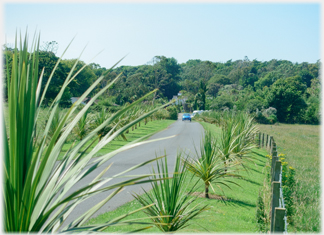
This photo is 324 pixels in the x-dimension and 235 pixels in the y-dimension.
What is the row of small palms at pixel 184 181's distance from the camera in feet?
13.5

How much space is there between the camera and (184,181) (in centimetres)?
Answer: 457

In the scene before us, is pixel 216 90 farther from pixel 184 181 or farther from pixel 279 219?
pixel 279 219

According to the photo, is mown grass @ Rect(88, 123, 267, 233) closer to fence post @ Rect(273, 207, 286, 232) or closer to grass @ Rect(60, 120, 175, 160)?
fence post @ Rect(273, 207, 286, 232)

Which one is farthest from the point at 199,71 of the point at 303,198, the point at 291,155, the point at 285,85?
the point at 303,198

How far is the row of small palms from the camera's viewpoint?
412 centimetres

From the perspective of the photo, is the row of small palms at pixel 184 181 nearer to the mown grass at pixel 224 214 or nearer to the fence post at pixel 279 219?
the mown grass at pixel 224 214

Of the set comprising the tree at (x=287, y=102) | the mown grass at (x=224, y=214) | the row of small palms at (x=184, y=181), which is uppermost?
the tree at (x=287, y=102)

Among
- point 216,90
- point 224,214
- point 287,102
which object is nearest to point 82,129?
point 224,214

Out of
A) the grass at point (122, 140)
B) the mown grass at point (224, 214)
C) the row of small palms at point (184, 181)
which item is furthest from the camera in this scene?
the grass at point (122, 140)

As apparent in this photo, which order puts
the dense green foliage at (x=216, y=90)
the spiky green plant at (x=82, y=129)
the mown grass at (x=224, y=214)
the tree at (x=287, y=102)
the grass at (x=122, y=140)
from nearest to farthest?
the mown grass at (x=224, y=214) < the spiky green plant at (x=82, y=129) < the grass at (x=122, y=140) < the dense green foliage at (x=216, y=90) < the tree at (x=287, y=102)

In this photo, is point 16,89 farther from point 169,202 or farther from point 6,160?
point 169,202

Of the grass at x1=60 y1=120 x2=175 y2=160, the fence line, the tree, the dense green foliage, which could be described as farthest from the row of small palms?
the tree

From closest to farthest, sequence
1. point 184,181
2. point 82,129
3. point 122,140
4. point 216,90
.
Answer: point 184,181, point 82,129, point 122,140, point 216,90

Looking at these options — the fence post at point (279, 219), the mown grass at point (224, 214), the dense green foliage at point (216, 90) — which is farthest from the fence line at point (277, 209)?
the dense green foliage at point (216, 90)
